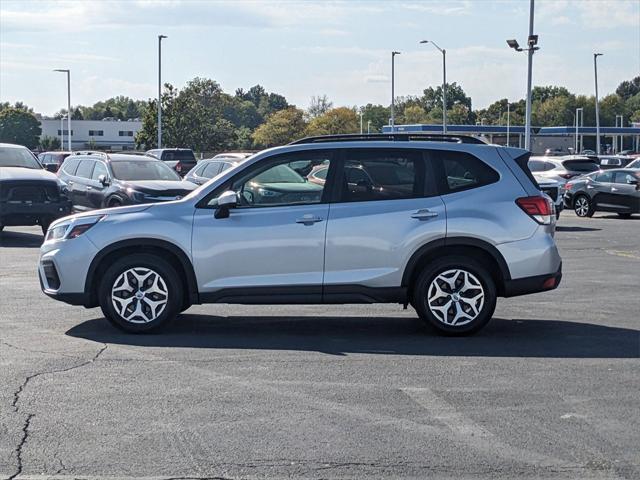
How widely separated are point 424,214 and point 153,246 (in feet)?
8.41

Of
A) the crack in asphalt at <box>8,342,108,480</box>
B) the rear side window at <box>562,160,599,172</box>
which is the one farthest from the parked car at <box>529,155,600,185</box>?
the crack in asphalt at <box>8,342,108,480</box>

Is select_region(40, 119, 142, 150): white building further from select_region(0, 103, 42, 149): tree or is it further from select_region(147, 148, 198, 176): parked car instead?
select_region(147, 148, 198, 176): parked car

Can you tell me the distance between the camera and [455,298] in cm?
952

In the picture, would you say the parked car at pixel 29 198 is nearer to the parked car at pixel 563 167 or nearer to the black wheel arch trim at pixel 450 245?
the black wheel arch trim at pixel 450 245

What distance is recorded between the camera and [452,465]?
568 cm

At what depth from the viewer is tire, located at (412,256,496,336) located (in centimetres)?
948

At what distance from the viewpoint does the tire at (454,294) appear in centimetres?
948

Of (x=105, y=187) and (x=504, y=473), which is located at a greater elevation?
(x=105, y=187)

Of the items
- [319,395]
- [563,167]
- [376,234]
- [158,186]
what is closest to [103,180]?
[158,186]

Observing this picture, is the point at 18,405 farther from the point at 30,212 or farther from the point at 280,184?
the point at 30,212

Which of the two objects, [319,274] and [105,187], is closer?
[319,274]

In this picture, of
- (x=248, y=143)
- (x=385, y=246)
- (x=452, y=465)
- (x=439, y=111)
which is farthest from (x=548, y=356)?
(x=439, y=111)

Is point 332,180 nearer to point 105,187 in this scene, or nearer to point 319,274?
point 319,274

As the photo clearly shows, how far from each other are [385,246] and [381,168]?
0.76 m
